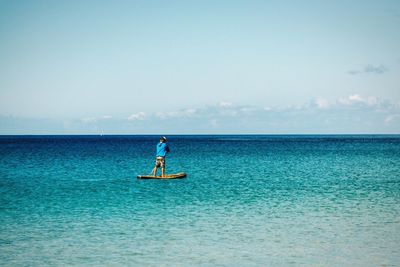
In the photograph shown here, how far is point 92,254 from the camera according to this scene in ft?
39.6

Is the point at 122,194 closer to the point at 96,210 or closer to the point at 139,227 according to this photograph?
the point at 96,210

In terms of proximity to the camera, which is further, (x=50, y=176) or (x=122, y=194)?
(x=50, y=176)

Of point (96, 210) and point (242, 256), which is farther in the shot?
point (96, 210)

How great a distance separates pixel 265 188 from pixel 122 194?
795 cm

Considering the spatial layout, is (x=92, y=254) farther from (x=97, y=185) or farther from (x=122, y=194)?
(x=97, y=185)

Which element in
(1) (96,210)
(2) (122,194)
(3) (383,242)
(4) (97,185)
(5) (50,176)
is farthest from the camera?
(5) (50,176)

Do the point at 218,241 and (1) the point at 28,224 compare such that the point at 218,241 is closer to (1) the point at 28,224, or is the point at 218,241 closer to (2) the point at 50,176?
(1) the point at 28,224

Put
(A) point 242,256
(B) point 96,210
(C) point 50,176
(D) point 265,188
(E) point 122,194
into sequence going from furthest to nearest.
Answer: (C) point 50,176
(D) point 265,188
(E) point 122,194
(B) point 96,210
(A) point 242,256

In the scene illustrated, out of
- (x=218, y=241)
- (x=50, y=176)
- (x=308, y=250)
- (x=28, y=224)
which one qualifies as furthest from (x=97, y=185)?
(x=308, y=250)

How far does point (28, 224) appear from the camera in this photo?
15867 mm

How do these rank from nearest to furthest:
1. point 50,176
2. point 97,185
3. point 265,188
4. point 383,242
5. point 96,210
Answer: point 383,242 < point 96,210 < point 265,188 < point 97,185 < point 50,176

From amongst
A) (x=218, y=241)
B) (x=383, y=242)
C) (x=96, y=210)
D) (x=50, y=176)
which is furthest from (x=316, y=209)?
(x=50, y=176)

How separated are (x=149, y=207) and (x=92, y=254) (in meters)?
7.50

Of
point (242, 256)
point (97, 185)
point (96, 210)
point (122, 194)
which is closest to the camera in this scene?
point (242, 256)
